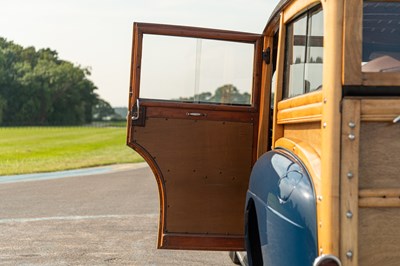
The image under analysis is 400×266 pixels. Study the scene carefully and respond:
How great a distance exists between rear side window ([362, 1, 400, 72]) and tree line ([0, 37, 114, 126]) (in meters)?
97.0

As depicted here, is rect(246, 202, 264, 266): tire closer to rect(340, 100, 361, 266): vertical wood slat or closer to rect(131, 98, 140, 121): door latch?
rect(131, 98, 140, 121): door latch

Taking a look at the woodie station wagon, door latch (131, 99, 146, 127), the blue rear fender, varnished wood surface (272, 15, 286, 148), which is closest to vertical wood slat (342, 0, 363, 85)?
the woodie station wagon

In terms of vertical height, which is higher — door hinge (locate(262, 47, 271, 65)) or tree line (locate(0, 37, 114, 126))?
tree line (locate(0, 37, 114, 126))

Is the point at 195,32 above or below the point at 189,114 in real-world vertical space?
above

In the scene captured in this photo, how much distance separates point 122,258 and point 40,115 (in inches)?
4209

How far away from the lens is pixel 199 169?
5.25 metres

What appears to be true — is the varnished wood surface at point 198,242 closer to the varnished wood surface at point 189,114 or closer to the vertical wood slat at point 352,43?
the varnished wood surface at point 189,114

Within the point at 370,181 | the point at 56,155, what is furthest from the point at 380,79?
the point at 56,155

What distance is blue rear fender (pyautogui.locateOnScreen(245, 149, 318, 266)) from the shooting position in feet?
9.46

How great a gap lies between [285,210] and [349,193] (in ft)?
1.57

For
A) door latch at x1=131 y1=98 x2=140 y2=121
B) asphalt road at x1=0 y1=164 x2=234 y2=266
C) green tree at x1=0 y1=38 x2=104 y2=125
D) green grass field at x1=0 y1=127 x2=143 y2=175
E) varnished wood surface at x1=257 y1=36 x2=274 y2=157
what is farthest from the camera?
green tree at x1=0 y1=38 x2=104 y2=125

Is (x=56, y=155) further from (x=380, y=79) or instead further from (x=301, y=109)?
(x=380, y=79)

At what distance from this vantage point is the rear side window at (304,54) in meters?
3.32

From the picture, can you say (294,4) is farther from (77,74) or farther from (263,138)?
(77,74)
